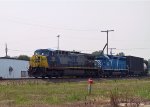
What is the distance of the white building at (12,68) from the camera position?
212 feet

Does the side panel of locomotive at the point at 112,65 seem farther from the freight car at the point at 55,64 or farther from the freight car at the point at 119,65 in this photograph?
the freight car at the point at 55,64

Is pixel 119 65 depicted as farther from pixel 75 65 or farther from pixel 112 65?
pixel 75 65

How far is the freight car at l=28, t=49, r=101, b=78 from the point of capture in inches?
1591

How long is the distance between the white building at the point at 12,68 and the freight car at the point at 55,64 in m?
20.3

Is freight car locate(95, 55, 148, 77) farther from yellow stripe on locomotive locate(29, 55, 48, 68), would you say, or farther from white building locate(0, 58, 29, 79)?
white building locate(0, 58, 29, 79)

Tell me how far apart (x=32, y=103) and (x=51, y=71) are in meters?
24.7

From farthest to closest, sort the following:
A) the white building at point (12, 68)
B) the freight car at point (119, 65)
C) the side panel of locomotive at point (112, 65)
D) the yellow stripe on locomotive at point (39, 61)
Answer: the white building at point (12, 68), the freight car at point (119, 65), the side panel of locomotive at point (112, 65), the yellow stripe on locomotive at point (39, 61)

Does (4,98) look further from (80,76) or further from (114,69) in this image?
(114,69)

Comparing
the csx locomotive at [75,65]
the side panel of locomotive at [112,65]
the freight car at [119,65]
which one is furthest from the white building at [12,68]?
the csx locomotive at [75,65]

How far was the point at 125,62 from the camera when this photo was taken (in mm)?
60031

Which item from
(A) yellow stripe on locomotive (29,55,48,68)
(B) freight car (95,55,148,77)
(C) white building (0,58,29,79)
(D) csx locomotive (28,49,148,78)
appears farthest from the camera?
(C) white building (0,58,29,79)

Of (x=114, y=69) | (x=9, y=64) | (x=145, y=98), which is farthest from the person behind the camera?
(x=9, y=64)

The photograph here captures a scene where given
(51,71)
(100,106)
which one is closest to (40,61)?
(51,71)

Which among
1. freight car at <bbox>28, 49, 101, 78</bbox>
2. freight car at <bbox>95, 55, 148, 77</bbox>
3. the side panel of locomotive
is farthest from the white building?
freight car at <bbox>28, 49, 101, 78</bbox>
